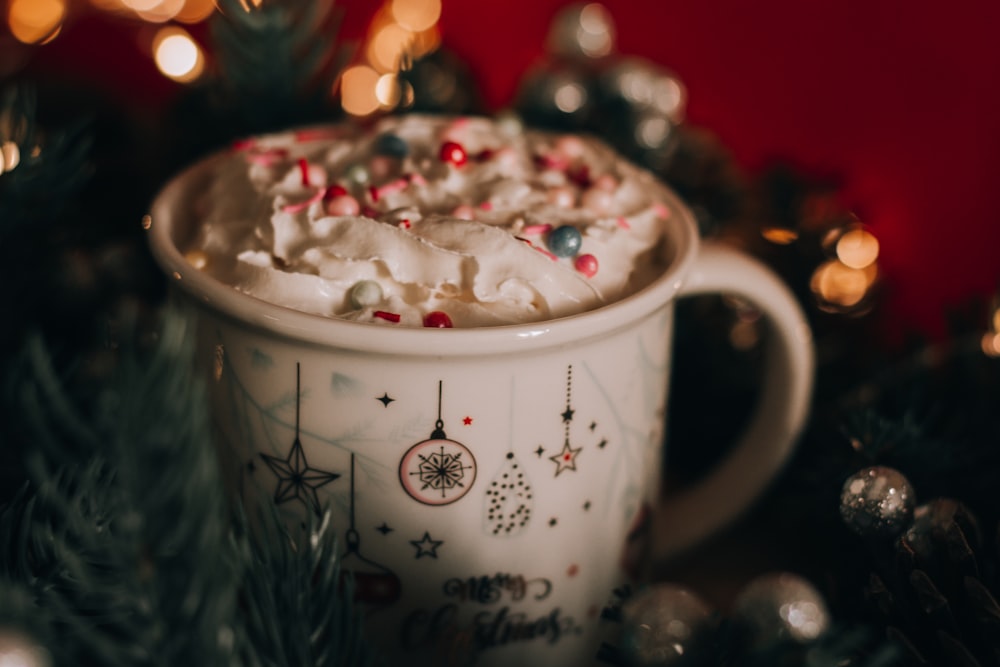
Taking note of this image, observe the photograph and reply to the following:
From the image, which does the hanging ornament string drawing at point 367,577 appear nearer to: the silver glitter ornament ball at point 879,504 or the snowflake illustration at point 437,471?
the snowflake illustration at point 437,471

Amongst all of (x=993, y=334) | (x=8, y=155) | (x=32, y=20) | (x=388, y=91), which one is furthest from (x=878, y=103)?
(x=32, y=20)

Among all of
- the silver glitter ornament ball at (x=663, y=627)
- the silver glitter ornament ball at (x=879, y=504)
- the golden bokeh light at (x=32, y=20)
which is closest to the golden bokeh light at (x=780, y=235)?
the silver glitter ornament ball at (x=879, y=504)

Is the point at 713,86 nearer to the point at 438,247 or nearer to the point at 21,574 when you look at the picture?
the point at 438,247

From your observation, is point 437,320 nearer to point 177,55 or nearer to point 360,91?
point 360,91

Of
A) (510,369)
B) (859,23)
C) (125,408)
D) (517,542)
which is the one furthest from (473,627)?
(859,23)

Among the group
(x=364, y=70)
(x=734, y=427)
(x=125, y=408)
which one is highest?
(x=125, y=408)

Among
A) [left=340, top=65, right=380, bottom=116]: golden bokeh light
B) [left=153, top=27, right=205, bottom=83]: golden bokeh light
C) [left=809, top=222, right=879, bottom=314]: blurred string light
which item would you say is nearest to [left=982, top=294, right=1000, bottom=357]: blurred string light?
[left=809, top=222, right=879, bottom=314]: blurred string light

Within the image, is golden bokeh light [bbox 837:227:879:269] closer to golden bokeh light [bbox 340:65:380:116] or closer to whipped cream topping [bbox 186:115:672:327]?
whipped cream topping [bbox 186:115:672:327]
